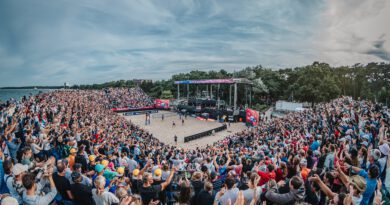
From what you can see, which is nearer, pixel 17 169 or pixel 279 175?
pixel 17 169

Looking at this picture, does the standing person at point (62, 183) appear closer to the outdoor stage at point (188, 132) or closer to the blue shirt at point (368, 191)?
the blue shirt at point (368, 191)

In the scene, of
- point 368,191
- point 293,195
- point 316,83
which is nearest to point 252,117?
point 316,83

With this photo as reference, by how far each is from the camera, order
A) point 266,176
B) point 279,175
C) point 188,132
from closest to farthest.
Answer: point 266,176, point 279,175, point 188,132

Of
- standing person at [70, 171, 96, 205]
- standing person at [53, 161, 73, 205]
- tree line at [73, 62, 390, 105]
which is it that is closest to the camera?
standing person at [70, 171, 96, 205]

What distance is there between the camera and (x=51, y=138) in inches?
388

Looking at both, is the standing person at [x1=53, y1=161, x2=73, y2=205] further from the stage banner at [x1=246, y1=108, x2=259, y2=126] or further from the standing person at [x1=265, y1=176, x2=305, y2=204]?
the stage banner at [x1=246, y1=108, x2=259, y2=126]

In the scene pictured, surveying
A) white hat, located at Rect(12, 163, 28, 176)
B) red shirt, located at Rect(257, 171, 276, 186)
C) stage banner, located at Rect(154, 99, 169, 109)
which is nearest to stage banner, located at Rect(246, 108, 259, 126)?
stage banner, located at Rect(154, 99, 169, 109)

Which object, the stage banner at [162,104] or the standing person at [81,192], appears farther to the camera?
the stage banner at [162,104]

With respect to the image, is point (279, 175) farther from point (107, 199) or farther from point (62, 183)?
point (62, 183)

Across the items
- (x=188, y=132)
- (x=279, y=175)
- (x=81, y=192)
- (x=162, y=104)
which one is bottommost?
(x=188, y=132)

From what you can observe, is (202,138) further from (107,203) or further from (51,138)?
(107,203)

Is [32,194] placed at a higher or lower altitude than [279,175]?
higher

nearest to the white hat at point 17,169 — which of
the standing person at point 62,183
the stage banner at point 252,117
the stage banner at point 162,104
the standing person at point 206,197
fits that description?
the standing person at point 62,183

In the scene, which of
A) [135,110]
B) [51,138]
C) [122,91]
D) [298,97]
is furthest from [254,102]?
[51,138]
